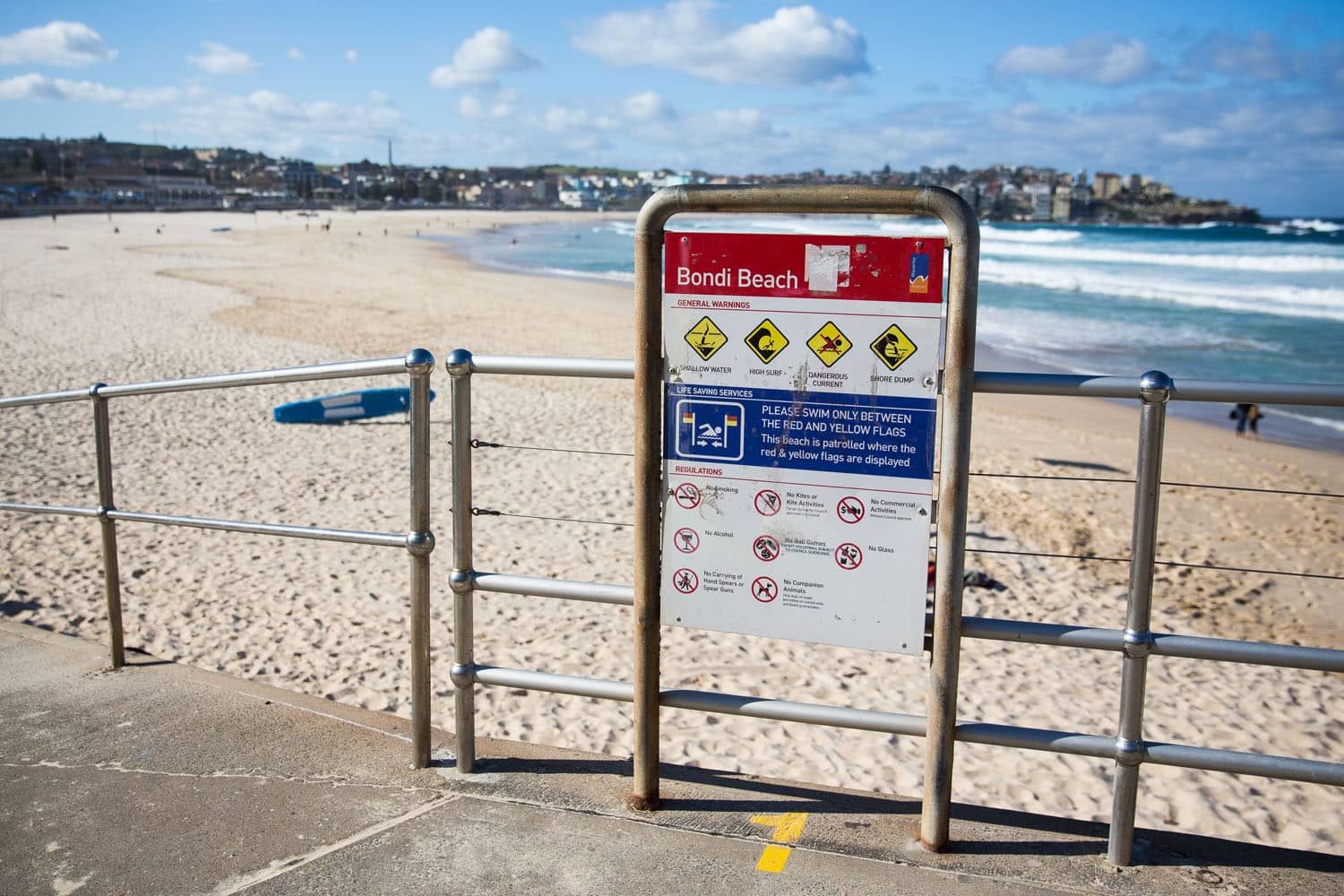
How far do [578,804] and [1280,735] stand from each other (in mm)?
3858

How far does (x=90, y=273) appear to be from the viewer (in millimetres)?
32906

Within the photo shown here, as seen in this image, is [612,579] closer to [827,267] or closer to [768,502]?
[768,502]

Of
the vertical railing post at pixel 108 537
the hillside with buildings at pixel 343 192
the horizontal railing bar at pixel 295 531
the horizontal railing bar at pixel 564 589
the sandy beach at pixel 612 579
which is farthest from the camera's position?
the hillside with buildings at pixel 343 192

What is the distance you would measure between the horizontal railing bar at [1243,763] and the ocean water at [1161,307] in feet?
41.3

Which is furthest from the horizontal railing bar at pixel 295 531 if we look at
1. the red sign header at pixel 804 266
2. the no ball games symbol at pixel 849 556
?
the no ball games symbol at pixel 849 556

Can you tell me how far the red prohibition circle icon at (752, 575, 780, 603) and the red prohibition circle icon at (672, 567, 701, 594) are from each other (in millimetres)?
158

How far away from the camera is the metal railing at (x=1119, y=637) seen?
2.67m

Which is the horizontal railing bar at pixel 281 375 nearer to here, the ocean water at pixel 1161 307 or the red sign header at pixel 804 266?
the red sign header at pixel 804 266

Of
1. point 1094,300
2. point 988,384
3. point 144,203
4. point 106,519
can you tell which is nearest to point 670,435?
point 988,384

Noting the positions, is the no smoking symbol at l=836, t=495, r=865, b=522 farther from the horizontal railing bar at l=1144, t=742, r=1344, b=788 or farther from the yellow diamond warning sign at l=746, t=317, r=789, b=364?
the horizontal railing bar at l=1144, t=742, r=1344, b=788

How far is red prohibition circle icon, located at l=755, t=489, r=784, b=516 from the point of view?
2.92 metres

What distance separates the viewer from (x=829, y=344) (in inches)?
110

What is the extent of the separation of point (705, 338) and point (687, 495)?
1.42ft

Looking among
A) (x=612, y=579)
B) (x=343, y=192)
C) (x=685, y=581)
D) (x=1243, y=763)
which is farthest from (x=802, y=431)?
(x=343, y=192)
